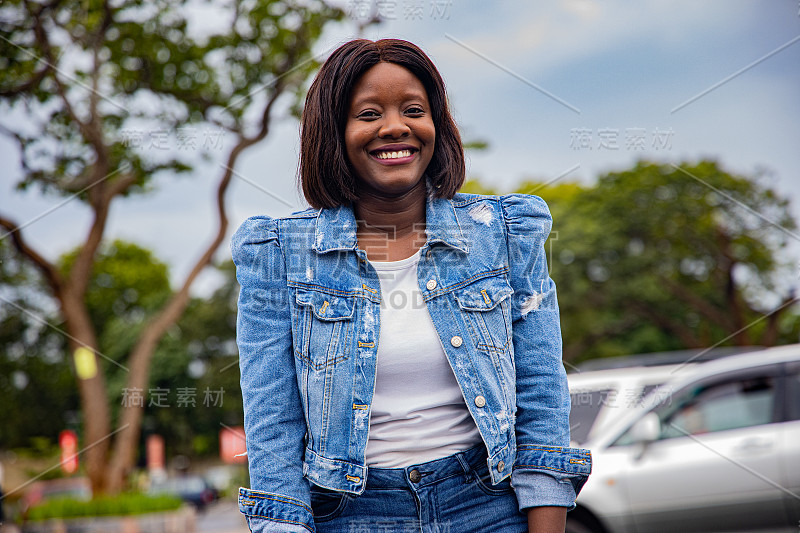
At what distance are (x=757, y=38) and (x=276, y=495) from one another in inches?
253

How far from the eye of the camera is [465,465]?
1406 mm

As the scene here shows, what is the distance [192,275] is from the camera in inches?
381

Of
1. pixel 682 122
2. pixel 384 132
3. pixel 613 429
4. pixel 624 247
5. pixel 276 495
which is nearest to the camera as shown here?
pixel 276 495

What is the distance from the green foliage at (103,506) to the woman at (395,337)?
8.41 metres

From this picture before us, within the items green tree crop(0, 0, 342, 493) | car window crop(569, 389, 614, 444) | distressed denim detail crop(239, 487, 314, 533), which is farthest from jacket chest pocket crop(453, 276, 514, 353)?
green tree crop(0, 0, 342, 493)

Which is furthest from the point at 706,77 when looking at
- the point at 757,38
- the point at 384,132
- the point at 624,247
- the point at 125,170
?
the point at 624,247

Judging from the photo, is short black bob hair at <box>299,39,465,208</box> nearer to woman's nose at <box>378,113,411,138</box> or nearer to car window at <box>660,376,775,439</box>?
woman's nose at <box>378,113,411,138</box>

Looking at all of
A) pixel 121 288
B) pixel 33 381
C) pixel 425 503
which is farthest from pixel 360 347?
pixel 121 288

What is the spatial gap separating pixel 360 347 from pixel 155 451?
2506 centimetres

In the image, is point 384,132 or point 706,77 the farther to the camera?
point 706,77

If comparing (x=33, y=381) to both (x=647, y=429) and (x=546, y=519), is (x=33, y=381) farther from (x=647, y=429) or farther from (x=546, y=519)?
(x=546, y=519)

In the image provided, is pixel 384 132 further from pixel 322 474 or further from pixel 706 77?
pixel 706 77

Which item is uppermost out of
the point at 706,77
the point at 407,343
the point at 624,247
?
the point at 624,247

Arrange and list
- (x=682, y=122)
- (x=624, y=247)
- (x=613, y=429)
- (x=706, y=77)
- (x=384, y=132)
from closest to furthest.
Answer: (x=384, y=132) → (x=613, y=429) → (x=706, y=77) → (x=682, y=122) → (x=624, y=247)
